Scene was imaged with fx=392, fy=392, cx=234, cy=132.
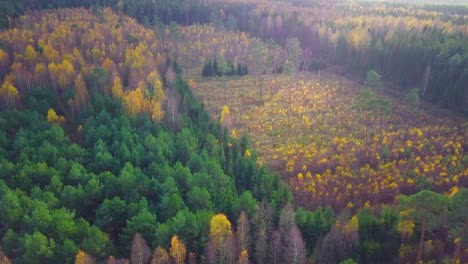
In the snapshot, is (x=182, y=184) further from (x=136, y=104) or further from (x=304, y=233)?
(x=136, y=104)

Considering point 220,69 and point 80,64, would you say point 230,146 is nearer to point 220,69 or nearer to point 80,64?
point 80,64

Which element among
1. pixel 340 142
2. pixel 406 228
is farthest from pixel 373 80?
pixel 406 228

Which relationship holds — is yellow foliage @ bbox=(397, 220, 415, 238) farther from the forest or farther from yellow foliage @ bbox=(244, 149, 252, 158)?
yellow foliage @ bbox=(244, 149, 252, 158)

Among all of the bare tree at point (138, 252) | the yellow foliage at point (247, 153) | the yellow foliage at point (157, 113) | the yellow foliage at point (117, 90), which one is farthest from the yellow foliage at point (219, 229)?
the yellow foliage at point (117, 90)

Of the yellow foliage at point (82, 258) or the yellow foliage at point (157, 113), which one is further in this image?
the yellow foliage at point (157, 113)

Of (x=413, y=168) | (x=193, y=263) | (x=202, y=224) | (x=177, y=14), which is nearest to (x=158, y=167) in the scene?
(x=202, y=224)

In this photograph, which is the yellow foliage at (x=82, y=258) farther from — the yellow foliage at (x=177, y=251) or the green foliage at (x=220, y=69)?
the green foliage at (x=220, y=69)
